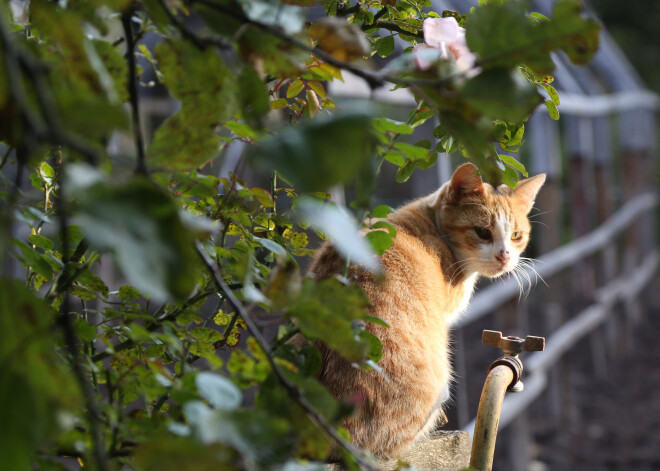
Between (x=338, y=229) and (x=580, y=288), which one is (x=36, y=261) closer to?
(x=338, y=229)

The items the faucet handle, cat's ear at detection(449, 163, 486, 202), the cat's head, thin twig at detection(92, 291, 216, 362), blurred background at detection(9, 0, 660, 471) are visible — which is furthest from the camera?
blurred background at detection(9, 0, 660, 471)

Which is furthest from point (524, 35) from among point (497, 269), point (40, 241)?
point (497, 269)

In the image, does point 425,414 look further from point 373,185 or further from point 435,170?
point 435,170

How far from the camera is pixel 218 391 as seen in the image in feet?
1.23

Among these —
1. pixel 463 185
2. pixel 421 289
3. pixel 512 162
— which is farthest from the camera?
pixel 463 185

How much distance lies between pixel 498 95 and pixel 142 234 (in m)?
0.21

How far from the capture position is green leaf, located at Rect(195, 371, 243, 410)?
0.37m

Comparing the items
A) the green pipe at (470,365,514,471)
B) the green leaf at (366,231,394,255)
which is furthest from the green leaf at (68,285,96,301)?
the green pipe at (470,365,514,471)

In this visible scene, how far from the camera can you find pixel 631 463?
3500mm

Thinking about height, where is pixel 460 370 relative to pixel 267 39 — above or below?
below

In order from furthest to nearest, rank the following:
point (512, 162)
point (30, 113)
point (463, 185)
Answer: point (463, 185), point (512, 162), point (30, 113)

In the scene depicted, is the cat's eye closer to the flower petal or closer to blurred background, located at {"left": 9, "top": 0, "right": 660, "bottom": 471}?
blurred background, located at {"left": 9, "top": 0, "right": 660, "bottom": 471}

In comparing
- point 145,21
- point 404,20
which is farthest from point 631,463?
point 145,21

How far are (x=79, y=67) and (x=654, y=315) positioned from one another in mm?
7410
